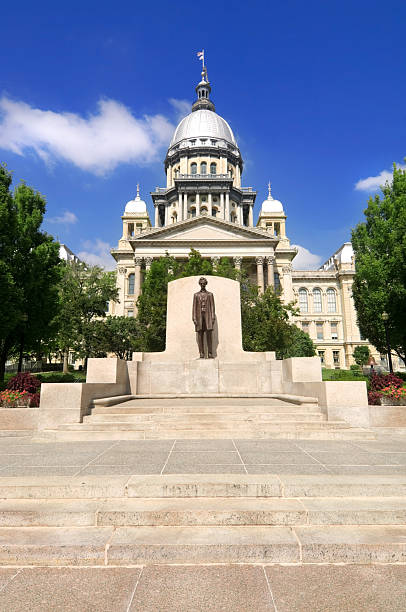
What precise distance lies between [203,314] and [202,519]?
10472mm

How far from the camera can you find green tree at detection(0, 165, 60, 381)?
19.6m

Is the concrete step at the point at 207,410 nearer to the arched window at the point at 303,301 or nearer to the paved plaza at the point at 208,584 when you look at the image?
the paved plaza at the point at 208,584

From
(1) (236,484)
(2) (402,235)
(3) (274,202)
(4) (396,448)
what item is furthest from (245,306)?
(3) (274,202)

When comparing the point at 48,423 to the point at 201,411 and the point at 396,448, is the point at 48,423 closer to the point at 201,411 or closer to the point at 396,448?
the point at 201,411

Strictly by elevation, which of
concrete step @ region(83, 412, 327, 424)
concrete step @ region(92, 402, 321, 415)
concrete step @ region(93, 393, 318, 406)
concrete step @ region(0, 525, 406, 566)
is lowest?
concrete step @ region(0, 525, 406, 566)

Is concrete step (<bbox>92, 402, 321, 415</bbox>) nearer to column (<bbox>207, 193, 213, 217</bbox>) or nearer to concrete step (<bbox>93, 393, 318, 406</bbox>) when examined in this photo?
concrete step (<bbox>93, 393, 318, 406</bbox>)

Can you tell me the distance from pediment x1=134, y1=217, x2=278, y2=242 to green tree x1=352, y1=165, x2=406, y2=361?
1291 inches

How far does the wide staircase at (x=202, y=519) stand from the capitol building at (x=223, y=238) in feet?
171

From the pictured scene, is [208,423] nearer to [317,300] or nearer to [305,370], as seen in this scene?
[305,370]

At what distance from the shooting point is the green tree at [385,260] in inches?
987

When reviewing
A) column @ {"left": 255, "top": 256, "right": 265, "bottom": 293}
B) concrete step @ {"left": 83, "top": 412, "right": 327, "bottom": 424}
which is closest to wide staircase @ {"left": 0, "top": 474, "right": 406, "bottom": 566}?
concrete step @ {"left": 83, "top": 412, "right": 327, "bottom": 424}

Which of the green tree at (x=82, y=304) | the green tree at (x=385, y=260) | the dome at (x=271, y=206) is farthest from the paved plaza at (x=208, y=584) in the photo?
the dome at (x=271, y=206)

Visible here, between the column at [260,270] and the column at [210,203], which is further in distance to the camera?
the column at [210,203]

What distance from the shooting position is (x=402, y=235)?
82.3 feet
